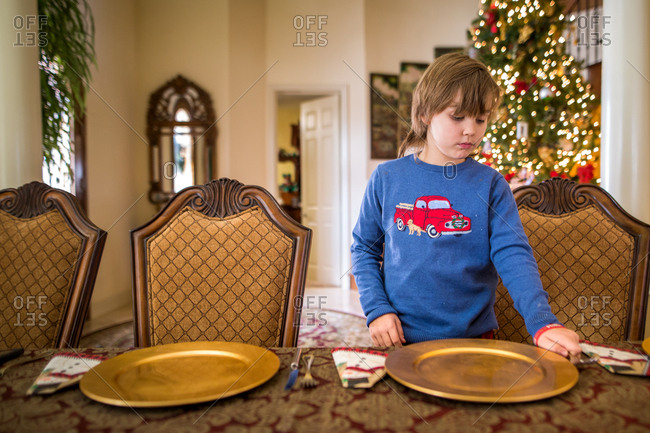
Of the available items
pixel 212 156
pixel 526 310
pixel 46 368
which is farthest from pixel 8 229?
pixel 212 156

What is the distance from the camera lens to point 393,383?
0.70 metres

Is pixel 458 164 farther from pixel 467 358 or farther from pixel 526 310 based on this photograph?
pixel 467 358

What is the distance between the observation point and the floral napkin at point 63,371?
69 centimetres

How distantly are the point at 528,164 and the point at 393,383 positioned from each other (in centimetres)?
351

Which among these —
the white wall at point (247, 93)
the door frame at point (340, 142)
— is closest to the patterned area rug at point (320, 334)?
the door frame at point (340, 142)

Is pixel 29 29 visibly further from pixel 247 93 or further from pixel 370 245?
pixel 247 93

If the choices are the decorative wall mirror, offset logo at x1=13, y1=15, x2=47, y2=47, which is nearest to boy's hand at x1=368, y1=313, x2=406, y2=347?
offset logo at x1=13, y1=15, x2=47, y2=47

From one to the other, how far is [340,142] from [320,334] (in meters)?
2.67

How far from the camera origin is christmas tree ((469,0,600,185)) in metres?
3.68

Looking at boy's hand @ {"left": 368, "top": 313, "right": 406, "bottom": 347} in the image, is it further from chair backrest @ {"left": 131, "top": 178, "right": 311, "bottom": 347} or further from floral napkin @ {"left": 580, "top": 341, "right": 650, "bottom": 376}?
floral napkin @ {"left": 580, "top": 341, "right": 650, "bottom": 376}

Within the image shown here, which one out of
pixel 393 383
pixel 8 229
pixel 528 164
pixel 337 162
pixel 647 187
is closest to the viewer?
pixel 393 383

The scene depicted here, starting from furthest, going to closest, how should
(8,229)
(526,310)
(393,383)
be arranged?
(8,229) → (526,310) → (393,383)

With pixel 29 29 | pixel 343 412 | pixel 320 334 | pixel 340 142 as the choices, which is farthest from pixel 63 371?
pixel 340 142

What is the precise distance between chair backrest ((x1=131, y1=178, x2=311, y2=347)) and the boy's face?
45 cm
